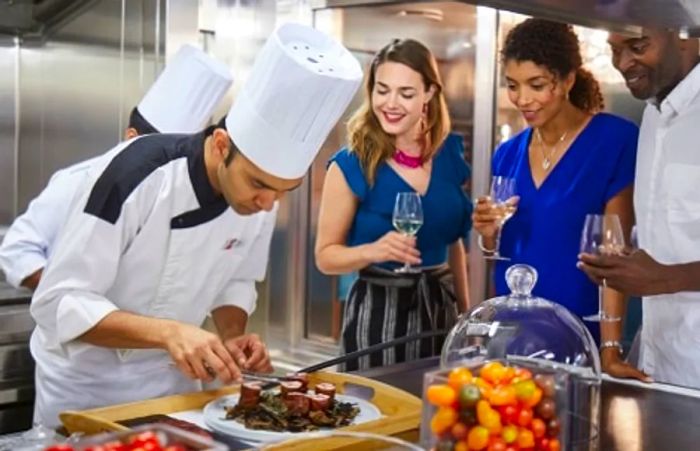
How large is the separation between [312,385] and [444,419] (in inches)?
21.3

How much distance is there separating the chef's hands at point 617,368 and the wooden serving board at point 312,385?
46 centimetres

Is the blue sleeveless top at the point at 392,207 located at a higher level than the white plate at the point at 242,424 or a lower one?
higher

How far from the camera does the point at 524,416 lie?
1051mm

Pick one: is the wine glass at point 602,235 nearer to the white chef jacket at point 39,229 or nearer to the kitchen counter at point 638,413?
the kitchen counter at point 638,413

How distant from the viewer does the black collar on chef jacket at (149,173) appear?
1.57 meters

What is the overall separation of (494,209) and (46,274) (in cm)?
103

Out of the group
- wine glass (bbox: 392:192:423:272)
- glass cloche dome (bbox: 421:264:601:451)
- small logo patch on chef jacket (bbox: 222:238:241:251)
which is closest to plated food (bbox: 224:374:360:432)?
glass cloche dome (bbox: 421:264:601:451)

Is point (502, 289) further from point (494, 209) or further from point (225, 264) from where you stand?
point (225, 264)

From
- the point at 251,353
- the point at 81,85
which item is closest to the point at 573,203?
the point at 251,353

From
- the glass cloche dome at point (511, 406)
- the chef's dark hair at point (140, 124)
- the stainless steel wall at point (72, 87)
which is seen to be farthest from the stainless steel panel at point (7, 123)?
the glass cloche dome at point (511, 406)

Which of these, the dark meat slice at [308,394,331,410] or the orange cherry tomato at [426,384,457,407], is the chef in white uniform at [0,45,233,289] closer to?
the dark meat slice at [308,394,331,410]

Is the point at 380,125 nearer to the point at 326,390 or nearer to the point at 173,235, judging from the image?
the point at 173,235

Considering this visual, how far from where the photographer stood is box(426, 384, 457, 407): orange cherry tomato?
104 centimetres

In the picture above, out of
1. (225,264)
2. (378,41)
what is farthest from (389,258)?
(378,41)
